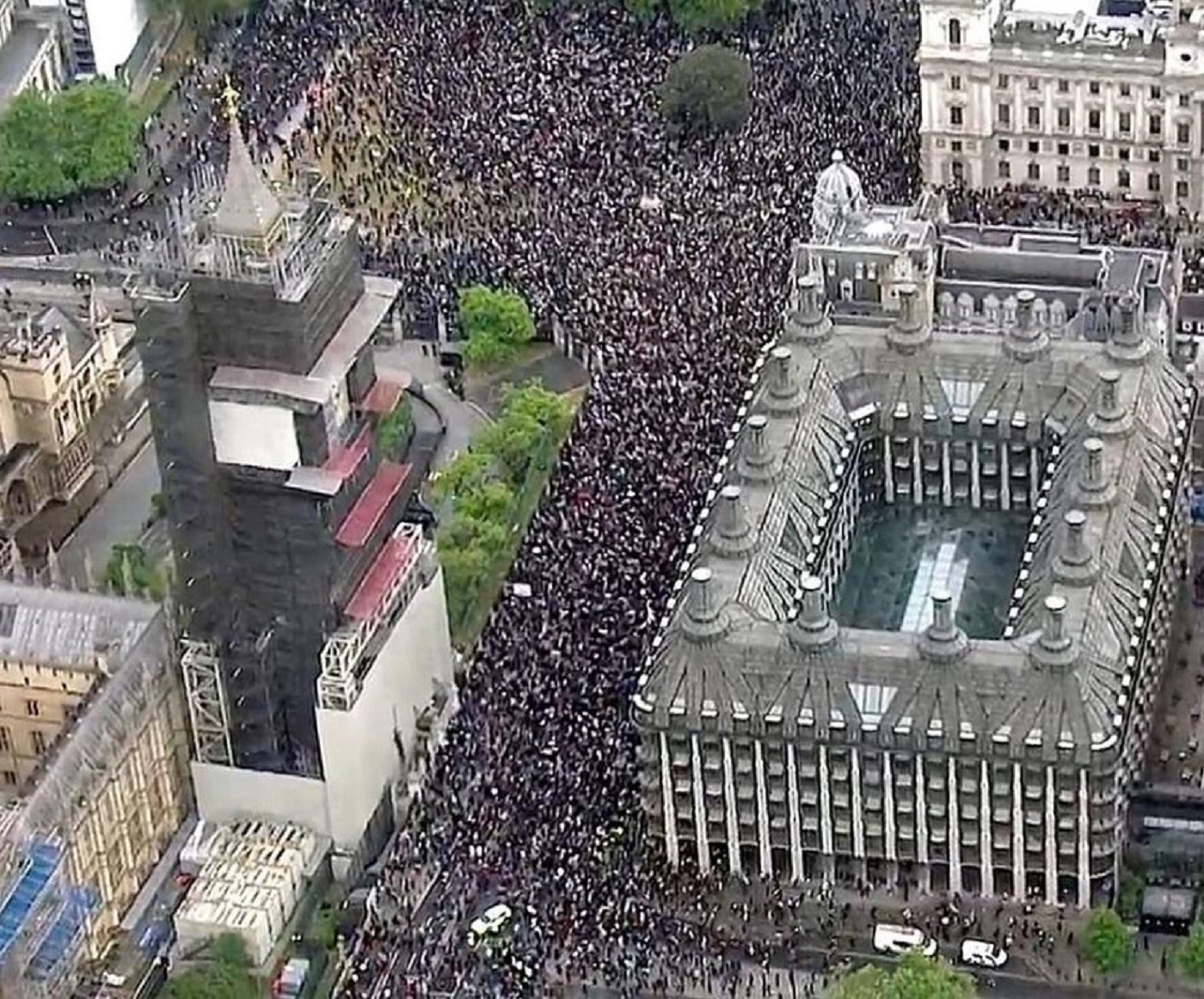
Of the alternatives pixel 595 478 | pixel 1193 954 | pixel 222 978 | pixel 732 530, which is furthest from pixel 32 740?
pixel 1193 954

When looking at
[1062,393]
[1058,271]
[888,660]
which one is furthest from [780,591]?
[1058,271]

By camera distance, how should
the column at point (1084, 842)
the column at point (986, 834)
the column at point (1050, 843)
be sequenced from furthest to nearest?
the column at point (986, 834)
the column at point (1050, 843)
the column at point (1084, 842)

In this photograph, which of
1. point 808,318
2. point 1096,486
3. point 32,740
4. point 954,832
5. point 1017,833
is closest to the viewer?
point 1017,833

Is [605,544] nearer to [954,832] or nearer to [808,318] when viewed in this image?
[808,318]

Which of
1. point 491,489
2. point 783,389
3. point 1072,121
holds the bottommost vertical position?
point 491,489

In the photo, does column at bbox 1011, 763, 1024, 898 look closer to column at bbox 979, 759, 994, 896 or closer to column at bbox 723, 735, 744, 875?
column at bbox 979, 759, 994, 896

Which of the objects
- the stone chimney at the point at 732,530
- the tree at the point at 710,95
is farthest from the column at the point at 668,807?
the tree at the point at 710,95

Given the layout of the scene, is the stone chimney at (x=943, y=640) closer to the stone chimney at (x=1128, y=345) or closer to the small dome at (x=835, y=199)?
the stone chimney at (x=1128, y=345)
